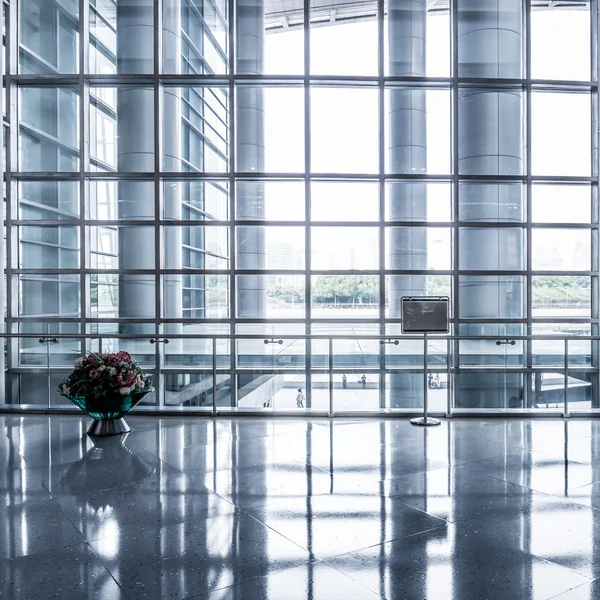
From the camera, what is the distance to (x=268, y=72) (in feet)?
36.9

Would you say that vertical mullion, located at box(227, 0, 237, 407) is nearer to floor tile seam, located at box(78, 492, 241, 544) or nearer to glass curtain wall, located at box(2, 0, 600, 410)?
glass curtain wall, located at box(2, 0, 600, 410)

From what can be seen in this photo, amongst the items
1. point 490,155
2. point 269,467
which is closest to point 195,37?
point 490,155

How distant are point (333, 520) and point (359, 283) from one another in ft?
25.0

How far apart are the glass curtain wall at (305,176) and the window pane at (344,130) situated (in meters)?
0.04

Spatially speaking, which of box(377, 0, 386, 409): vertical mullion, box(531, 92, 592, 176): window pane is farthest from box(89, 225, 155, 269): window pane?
box(531, 92, 592, 176): window pane

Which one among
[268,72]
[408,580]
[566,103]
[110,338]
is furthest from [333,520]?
[566,103]

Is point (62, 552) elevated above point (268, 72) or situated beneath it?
situated beneath

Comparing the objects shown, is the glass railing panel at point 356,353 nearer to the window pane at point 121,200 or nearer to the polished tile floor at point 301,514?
the polished tile floor at point 301,514

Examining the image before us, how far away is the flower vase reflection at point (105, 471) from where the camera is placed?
448cm

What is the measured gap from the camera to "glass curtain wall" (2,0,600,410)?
36.0ft

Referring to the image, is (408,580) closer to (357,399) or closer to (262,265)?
(357,399)

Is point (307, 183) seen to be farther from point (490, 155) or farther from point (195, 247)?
point (490, 155)

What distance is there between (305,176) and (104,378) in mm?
6428

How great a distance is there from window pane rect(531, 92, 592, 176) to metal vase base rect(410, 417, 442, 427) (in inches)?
269
